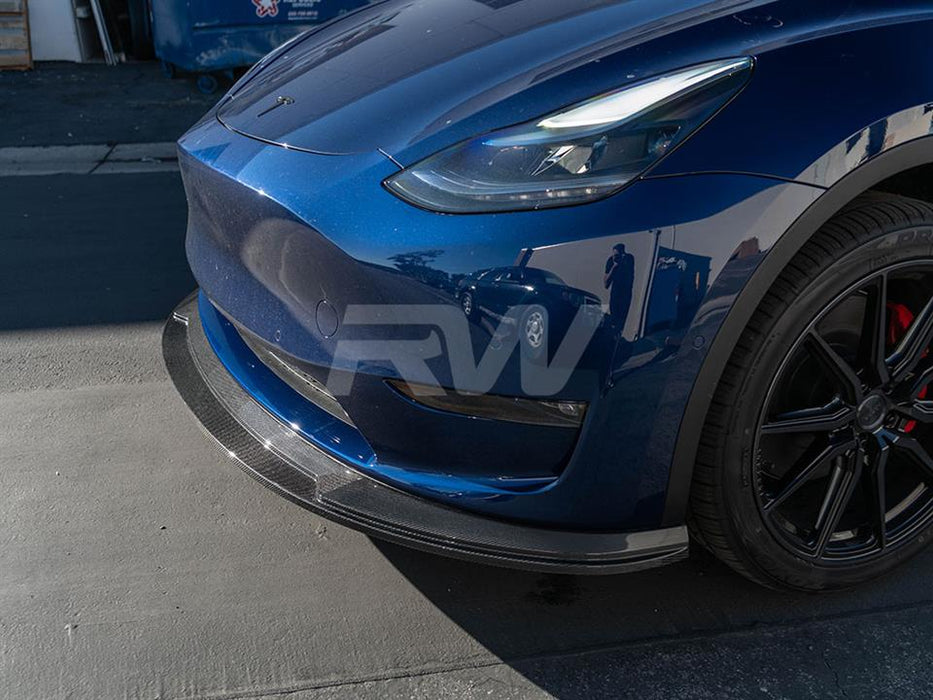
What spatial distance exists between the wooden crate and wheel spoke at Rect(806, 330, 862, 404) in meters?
7.26

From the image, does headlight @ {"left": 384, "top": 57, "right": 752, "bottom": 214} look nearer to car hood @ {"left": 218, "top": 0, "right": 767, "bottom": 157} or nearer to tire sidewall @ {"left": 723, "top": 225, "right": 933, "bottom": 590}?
car hood @ {"left": 218, "top": 0, "right": 767, "bottom": 157}

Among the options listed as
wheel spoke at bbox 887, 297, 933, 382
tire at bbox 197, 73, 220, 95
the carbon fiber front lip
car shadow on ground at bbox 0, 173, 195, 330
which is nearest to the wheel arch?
the carbon fiber front lip

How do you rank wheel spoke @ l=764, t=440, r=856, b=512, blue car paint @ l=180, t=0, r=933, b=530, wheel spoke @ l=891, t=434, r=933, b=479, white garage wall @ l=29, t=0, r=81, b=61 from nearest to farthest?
blue car paint @ l=180, t=0, r=933, b=530, wheel spoke @ l=764, t=440, r=856, b=512, wheel spoke @ l=891, t=434, r=933, b=479, white garage wall @ l=29, t=0, r=81, b=61

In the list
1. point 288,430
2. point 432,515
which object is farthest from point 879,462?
point 288,430

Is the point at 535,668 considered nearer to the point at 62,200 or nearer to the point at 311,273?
the point at 311,273

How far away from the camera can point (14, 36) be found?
7.68 meters

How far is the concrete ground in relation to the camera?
2.21 m

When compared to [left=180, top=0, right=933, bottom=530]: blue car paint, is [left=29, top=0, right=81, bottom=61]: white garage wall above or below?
below

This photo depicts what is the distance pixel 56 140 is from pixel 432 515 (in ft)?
15.8

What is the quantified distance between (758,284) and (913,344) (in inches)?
23.6

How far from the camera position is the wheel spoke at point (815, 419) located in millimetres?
2205

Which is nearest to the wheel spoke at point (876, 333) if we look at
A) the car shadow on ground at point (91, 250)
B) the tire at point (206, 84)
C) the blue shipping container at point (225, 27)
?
the car shadow on ground at point (91, 250)

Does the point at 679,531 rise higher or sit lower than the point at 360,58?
lower

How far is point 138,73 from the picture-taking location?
306 inches
